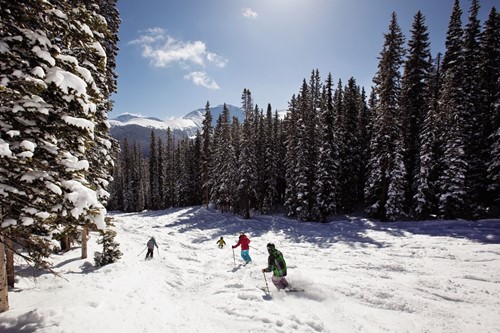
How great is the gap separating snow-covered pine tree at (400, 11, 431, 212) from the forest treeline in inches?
4.2

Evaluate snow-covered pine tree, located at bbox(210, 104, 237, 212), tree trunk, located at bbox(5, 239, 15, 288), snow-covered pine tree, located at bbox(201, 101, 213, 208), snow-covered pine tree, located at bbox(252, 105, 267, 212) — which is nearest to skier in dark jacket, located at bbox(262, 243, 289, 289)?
tree trunk, located at bbox(5, 239, 15, 288)

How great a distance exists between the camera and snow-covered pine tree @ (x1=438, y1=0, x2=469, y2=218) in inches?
984

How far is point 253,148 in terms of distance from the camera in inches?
1689

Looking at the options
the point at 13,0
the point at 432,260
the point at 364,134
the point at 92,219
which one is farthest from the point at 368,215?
the point at 13,0

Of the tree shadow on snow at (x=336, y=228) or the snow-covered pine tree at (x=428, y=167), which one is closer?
the tree shadow on snow at (x=336, y=228)

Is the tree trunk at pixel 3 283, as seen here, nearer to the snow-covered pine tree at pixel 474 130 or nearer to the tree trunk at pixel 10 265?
the tree trunk at pixel 10 265

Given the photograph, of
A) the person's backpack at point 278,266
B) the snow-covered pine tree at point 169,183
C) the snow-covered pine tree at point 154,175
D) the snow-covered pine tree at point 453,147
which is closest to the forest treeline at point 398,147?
the snow-covered pine tree at point 453,147

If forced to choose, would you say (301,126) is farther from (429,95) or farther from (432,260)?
(432,260)

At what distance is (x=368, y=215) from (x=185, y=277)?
2607 cm

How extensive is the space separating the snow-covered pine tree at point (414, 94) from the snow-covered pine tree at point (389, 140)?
181 centimetres

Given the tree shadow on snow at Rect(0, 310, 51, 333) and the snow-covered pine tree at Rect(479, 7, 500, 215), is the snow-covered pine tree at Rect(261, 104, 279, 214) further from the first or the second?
the tree shadow on snow at Rect(0, 310, 51, 333)

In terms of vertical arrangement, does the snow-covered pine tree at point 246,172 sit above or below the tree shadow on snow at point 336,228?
above

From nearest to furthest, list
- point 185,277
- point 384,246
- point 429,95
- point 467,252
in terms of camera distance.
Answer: point 185,277 → point 467,252 → point 384,246 → point 429,95

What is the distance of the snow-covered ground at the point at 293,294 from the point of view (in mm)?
8102
